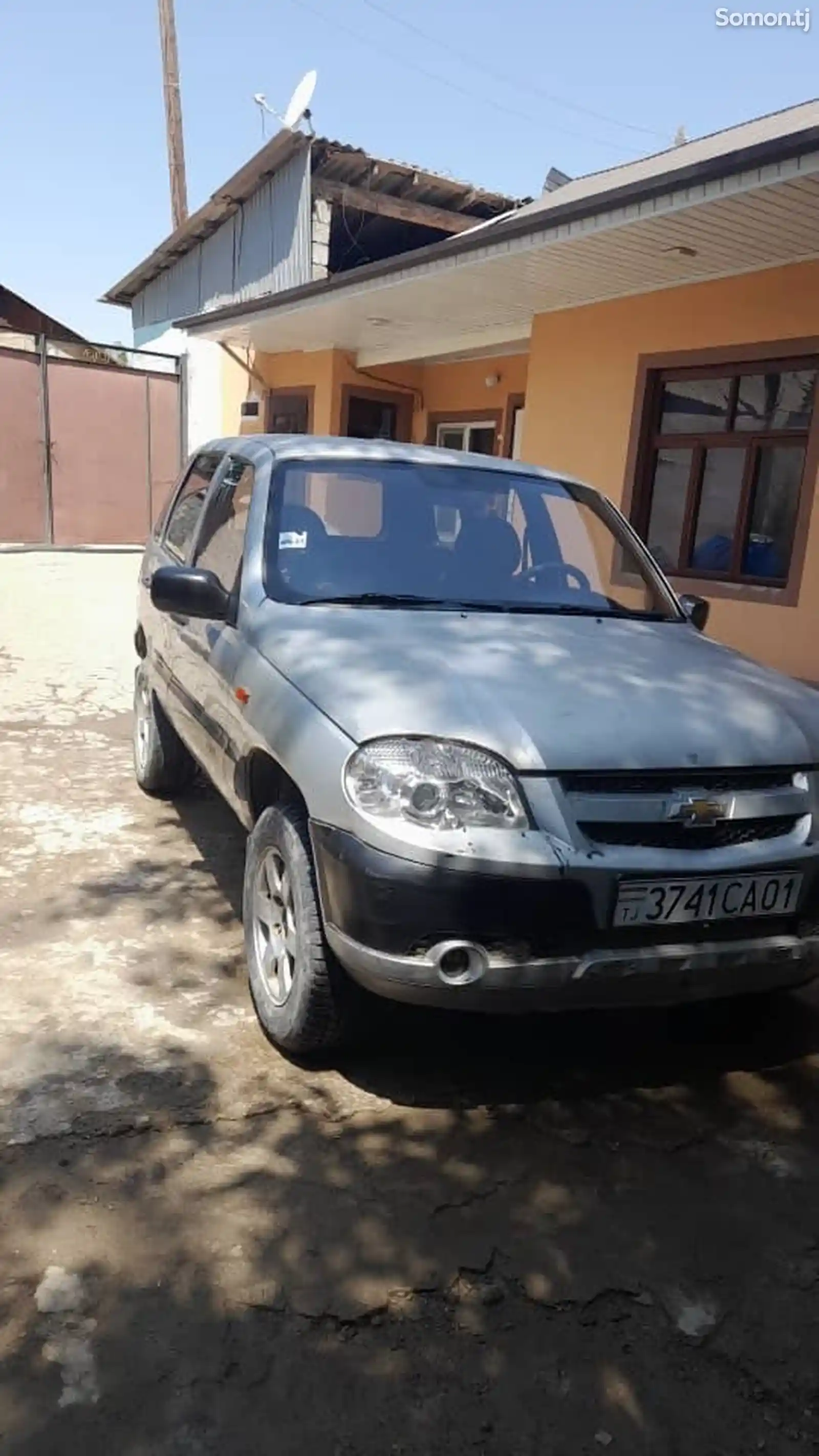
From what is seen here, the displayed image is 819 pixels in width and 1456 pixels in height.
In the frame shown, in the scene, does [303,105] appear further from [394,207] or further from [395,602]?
[395,602]

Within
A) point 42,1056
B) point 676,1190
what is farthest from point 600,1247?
point 42,1056

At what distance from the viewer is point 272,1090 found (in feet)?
9.27

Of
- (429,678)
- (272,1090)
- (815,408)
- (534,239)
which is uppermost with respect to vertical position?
(534,239)

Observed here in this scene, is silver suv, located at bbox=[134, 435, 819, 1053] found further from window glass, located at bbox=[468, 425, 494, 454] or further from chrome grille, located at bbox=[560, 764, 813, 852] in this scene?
window glass, located at bbox=[468, 425, 494, 454]

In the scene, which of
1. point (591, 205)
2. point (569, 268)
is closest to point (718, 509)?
point (569, 268)

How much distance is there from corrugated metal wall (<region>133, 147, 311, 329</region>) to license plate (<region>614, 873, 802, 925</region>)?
13571 millimetres

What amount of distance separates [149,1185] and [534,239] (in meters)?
6.96

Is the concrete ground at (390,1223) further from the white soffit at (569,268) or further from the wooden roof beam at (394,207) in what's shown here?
the wooden roof beam at (394,207)

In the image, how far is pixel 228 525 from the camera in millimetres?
4039

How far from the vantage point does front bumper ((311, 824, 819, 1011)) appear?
241cm

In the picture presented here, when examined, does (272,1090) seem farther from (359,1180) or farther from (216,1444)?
(216,1444)

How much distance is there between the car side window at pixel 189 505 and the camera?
4617 millimetres

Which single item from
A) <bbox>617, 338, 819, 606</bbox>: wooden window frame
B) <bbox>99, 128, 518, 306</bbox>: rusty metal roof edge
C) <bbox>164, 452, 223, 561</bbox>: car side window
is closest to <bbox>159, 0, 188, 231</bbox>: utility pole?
<bbox>99, 128, 518, 306</bbox>: rusty metal roof edge

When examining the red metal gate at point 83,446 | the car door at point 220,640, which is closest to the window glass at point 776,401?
the car door at point 220,640
